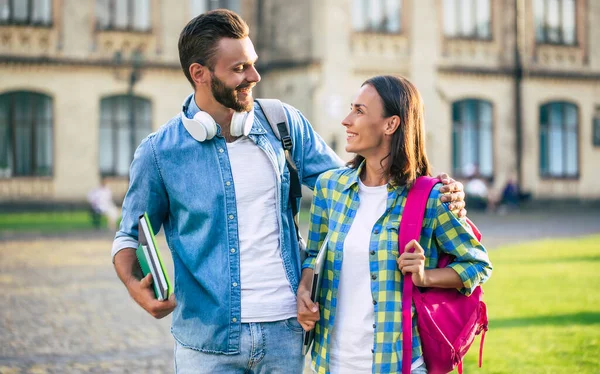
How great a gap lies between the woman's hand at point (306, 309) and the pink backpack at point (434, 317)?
32cm

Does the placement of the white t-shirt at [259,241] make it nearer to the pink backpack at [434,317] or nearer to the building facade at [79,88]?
the pink backpack at [434,317]

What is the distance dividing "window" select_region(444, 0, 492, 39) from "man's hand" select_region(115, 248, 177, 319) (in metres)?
30.3

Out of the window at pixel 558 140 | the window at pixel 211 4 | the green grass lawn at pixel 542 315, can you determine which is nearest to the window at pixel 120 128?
the window at pixel 211 4

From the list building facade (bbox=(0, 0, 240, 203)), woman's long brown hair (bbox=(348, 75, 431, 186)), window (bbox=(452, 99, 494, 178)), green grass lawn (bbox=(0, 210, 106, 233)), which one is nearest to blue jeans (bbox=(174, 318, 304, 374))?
woman's long brown hair (bbox=(348, 75, 431, 186))

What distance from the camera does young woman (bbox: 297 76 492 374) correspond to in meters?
3.18

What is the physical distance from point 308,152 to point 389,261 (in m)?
0.71

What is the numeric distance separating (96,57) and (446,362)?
28806 millimetres

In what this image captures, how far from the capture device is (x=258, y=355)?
126 inches

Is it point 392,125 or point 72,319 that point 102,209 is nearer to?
Result: point 72,319

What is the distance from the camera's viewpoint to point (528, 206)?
110 ft

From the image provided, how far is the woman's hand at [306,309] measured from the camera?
3166 mm

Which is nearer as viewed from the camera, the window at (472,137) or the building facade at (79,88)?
the building facade at (79,88)

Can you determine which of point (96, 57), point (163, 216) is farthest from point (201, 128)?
point (96, 57)

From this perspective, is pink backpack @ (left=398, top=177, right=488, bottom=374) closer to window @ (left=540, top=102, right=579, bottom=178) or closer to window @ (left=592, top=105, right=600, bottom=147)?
window @ (left=540, top=102, right=579, bottom=178)
